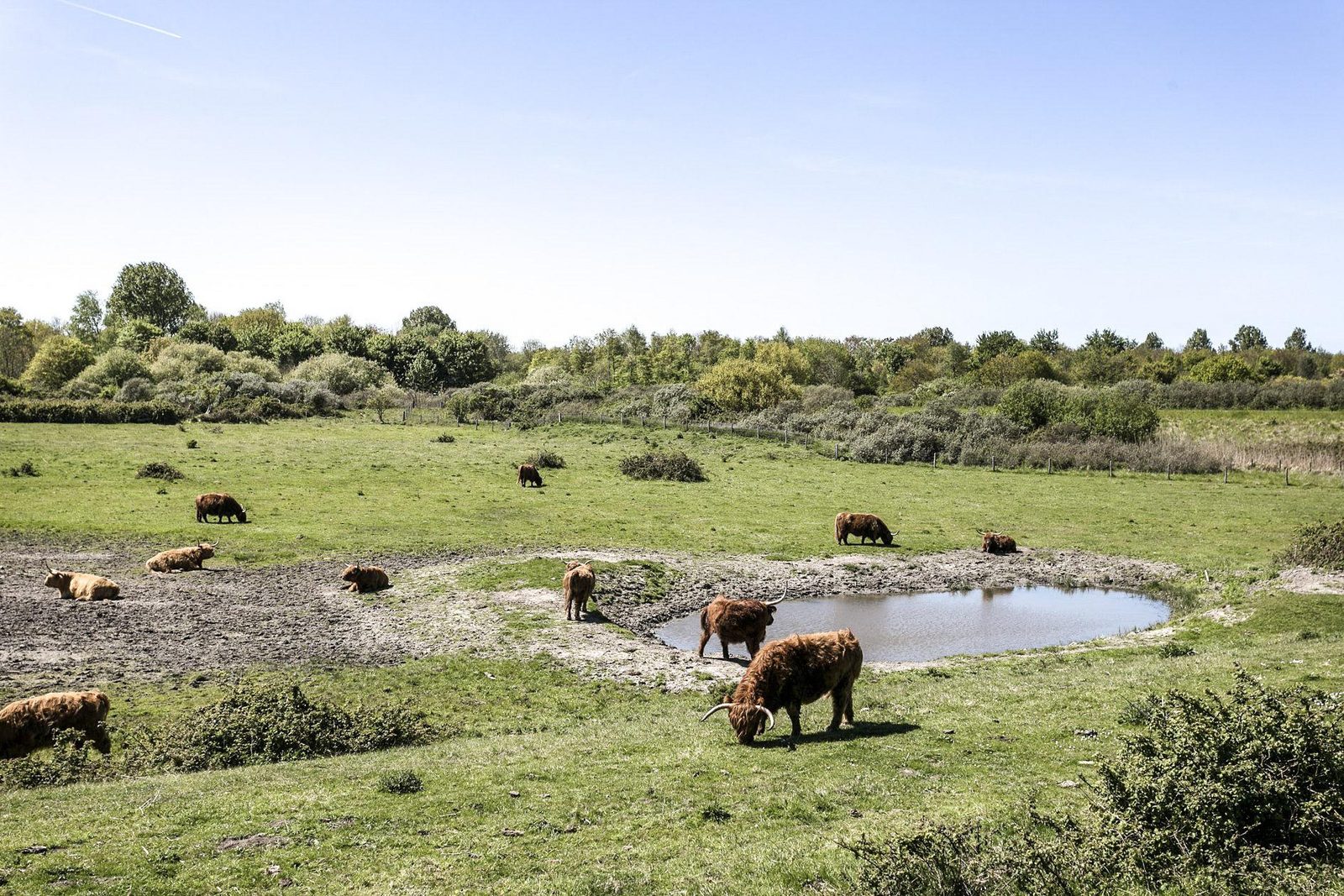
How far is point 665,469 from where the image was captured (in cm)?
5569

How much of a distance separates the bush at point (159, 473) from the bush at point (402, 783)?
42.3 m

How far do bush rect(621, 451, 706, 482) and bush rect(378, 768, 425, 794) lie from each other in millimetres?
43308

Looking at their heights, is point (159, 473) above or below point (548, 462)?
below

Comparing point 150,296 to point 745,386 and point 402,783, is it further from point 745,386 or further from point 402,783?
point 402,783

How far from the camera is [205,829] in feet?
33.8

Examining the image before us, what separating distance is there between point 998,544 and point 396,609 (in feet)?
79.1

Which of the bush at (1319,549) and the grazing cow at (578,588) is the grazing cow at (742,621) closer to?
the grazing cow at (578,588)

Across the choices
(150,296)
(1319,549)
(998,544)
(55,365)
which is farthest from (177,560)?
(150,296)

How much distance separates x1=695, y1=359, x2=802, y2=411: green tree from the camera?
9994cm

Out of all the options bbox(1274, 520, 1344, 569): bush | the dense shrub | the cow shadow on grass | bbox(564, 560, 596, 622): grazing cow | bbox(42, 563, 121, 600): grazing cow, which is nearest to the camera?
the cow shadow on grass

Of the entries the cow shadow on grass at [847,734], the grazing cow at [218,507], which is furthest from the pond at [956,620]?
the grazing cow at [218,507]

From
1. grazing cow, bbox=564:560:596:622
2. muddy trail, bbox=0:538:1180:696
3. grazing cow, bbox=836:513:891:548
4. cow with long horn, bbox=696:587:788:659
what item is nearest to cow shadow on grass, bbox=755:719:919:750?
muddy trail, bbox=0:538:1180:696

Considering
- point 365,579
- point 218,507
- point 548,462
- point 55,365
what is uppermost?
point 55,365

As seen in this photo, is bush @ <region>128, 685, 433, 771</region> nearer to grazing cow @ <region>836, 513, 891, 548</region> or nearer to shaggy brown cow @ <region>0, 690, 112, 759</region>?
shaggy brown cow @ <region>0, 690, 112, 759</region>
